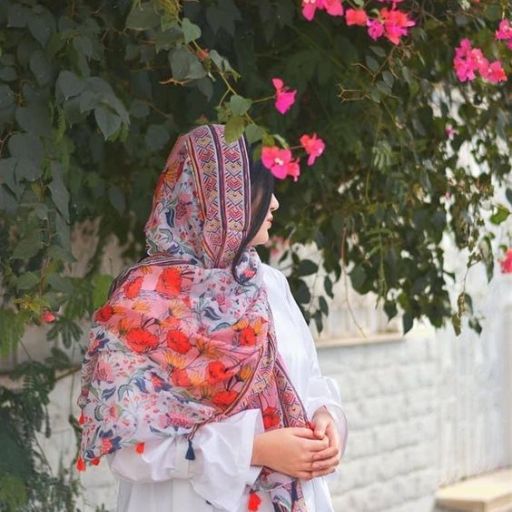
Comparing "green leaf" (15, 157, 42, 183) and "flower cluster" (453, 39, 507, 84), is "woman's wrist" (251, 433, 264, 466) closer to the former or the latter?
"green leaf" (15, 157, 42, 183)

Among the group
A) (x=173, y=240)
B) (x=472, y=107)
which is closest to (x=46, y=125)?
(x=173, y=240)

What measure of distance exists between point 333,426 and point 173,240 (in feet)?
1.77

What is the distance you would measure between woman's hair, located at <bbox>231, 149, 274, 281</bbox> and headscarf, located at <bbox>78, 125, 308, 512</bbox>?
0.06 ft

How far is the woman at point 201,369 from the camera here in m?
3.14

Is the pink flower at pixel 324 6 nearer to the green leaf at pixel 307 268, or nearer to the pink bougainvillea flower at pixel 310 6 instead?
the pink bougainvillea flower at pixel 310 6

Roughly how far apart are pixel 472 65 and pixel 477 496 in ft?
14.0

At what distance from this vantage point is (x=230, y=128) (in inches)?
115

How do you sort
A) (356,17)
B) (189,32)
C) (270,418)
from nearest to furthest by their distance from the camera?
(189,32) → (270,418) → (356,17)

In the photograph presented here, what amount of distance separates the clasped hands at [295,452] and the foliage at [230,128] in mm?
605

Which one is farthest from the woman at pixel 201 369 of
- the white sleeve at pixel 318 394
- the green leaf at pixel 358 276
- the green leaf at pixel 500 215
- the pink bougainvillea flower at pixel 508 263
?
the pink bougainvillea flower at pixel 508 263

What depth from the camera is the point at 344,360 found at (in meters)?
7.04

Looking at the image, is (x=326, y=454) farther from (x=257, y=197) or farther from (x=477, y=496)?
(x=477, y=496)

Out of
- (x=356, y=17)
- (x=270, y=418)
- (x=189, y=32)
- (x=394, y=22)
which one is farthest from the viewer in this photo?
(x=394, y=22)

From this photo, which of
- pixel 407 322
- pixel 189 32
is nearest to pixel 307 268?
pixel 407 322
